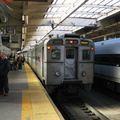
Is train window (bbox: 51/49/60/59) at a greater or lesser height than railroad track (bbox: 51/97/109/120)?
greater

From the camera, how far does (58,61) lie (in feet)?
31.8

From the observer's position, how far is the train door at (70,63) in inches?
388

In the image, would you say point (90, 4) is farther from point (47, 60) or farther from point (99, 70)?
point (47, 60)

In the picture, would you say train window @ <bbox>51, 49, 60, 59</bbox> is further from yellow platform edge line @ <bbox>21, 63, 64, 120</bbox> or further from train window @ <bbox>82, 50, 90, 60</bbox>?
yellow platform edge line @ <bbox>21, 63, 64, 120</bbox>

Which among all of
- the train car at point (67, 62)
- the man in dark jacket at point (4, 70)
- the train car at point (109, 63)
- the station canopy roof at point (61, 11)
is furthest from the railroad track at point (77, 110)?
the station canopy roof at point (61, 11)

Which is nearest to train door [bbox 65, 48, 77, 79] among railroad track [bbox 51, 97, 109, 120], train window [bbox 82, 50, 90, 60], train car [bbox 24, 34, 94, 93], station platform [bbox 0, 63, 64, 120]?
train car [bbox 24, 34, 94, 93]

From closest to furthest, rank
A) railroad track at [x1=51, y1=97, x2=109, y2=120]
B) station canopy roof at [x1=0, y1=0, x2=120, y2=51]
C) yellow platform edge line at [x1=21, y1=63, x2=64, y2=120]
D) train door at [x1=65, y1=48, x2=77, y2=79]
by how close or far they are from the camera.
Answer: yellow platform edge line at [x1=21, y1=63, x2=64, y2=120]
railroad track at [x1=51, y1=97, x2=109, y2=120]
train door at [x1=65, y1=48, x2=77, y2=79]
station canopy roof at [x1=0, y1=0, x2=120, y2=51]

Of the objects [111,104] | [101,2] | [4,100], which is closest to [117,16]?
[101,2]

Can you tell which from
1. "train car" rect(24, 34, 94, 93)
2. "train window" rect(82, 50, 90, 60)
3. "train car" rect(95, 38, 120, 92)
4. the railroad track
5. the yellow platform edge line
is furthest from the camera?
"train car" rect(95, 38, 120, 92)

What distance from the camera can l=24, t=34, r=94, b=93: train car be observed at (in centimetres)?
965

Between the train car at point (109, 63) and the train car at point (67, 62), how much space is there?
159 cm

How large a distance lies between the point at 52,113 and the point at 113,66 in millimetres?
6321

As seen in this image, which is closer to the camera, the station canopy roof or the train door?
the train door

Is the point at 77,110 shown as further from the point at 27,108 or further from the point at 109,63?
the point at 109,63
